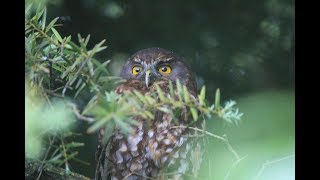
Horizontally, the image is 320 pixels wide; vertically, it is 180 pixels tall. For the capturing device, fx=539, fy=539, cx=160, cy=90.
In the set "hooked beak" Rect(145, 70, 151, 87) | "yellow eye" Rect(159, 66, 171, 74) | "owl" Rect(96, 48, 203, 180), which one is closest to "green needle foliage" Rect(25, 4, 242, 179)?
"owl" Rect(96, 48, 203, 180)

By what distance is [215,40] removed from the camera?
136cm

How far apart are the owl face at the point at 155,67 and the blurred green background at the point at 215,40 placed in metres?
0.02

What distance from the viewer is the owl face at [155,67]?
1.40 meters

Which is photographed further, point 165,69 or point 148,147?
point 165,69

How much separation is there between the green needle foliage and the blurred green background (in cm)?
14

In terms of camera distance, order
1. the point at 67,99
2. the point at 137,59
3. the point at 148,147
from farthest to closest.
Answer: the point at 137,59, the point at 148,147, the point at 67,99

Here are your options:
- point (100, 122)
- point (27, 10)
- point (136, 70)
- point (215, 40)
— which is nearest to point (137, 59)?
point (136, 70)

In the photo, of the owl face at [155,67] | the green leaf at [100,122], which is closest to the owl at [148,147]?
the owl face at [155,67]

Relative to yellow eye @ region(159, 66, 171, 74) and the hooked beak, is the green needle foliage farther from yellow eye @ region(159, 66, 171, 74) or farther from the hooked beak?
yellow eye @ region(159, 66, 171, 74)

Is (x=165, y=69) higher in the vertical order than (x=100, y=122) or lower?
higher

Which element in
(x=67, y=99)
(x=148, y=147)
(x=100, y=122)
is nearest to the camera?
(x=100, y=122)

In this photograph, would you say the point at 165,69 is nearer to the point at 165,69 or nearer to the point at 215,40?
the point at 165,69

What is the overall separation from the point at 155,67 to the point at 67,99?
548 millimetres
